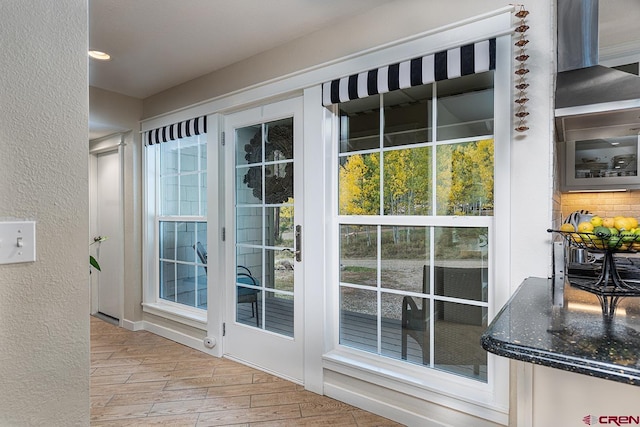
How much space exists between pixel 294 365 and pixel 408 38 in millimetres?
2226

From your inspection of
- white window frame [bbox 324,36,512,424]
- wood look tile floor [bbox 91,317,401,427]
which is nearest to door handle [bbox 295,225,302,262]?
white window frame [bbox 324,36,512,424]

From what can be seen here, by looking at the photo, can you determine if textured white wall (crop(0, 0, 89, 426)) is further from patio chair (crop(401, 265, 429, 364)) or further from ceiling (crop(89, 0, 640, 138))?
patio chair (crop(401, 265, 429, 364))

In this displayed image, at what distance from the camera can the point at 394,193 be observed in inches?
88.0

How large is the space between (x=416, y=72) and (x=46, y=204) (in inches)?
69.1

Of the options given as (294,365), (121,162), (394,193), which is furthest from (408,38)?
(121,162)

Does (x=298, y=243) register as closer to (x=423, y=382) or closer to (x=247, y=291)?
(x=247, y=291)

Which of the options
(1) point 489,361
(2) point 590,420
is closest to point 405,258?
(1) point 489,361

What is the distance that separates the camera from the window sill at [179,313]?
131 inches

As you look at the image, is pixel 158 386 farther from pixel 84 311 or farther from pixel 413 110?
pixel 413 110

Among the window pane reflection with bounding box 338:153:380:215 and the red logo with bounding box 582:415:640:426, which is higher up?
the window pane reflection with bounding box 338:153:380:215

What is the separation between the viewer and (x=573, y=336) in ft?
2.83

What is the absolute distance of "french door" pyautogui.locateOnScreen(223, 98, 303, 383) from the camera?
2676 mm

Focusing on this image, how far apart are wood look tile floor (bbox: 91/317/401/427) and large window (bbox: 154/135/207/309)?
64 centimetres

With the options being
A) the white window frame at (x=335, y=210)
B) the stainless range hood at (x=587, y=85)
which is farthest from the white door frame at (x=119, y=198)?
the stainless range hood at (x=587, y=85)
